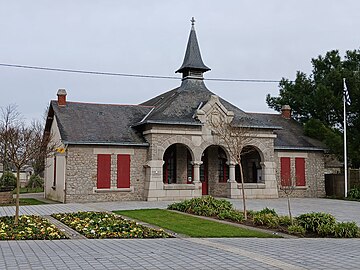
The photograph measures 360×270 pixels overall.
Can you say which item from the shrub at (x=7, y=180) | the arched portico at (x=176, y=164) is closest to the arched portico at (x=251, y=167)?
the arched portico at (x=176, y=164)

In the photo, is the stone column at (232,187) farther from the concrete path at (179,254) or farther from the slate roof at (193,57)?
the concrete path at (179,254)

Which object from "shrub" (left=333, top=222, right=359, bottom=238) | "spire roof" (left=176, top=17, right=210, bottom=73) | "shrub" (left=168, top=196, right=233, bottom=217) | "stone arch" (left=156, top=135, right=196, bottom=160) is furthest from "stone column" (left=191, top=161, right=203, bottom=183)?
"shrub" (left=333, top=222, right=359, bottom=238)

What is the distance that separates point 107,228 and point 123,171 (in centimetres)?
1184

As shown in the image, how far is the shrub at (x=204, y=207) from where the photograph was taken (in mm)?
17031

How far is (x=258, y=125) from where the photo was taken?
87.2 feet

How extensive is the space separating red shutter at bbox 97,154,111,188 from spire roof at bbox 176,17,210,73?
8.57 m

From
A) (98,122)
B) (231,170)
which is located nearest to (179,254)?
(231,170)

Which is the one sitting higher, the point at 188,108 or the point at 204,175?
the point at 188,108

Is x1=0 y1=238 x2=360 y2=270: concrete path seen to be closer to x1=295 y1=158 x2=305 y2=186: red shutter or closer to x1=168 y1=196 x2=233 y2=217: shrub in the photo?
x1=168 y1=196 x2=233 y2=217: shrub

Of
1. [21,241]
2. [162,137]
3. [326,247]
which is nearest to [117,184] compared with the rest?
[162,137]

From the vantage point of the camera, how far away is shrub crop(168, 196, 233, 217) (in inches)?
671

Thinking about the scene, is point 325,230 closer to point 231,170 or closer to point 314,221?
point 314,221

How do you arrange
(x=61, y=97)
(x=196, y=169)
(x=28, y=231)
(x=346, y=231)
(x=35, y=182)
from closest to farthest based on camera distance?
(x=28, y=231)
(x=346, y=231)
(x=196, y=169)
(x=61, y=97)
(x=35, y=182)

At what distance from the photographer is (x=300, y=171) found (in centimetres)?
2817
